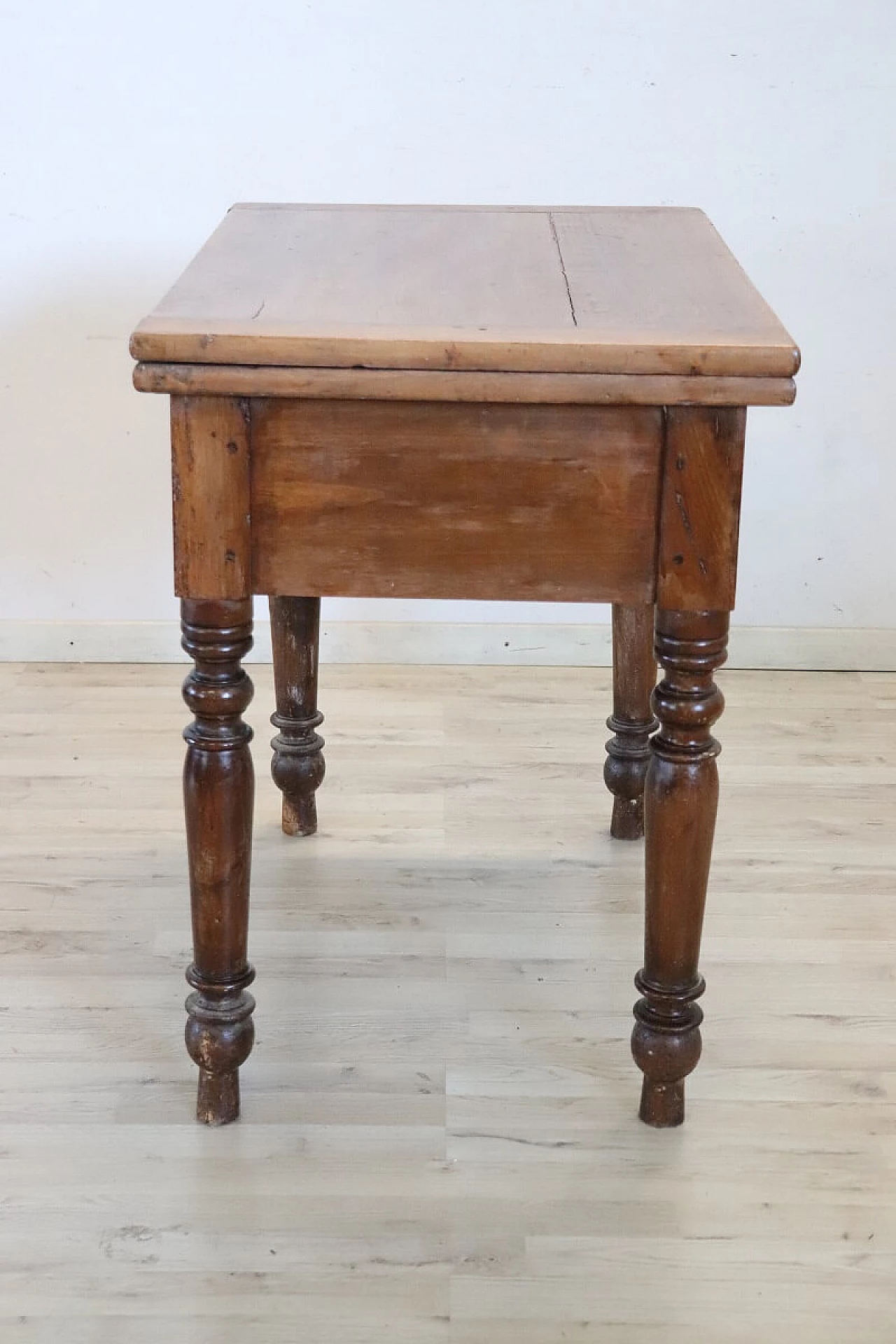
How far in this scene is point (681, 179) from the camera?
2.06 metres

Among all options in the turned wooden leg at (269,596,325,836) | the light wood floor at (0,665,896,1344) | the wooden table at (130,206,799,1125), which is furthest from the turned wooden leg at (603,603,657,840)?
the wooden table at (130,206,799,1125)

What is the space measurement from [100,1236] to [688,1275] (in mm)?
437

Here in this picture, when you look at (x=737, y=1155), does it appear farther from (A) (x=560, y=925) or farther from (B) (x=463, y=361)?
(B) (x=463, y=361)

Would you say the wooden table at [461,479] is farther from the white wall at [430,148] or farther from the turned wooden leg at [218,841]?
the white wall at [430,148]

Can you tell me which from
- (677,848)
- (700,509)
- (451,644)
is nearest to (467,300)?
(700,509)

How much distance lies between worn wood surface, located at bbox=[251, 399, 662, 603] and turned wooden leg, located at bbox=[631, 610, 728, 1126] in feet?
0.19

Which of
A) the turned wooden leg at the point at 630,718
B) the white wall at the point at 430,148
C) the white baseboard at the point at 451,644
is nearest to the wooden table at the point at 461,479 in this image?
the turned wooden leg at the point at 630,718

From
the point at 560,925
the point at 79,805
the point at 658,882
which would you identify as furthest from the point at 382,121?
the point at 658,882

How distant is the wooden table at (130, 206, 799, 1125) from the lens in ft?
3.49

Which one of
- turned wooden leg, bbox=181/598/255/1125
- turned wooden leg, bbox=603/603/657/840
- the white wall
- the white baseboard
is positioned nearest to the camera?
turned wooden leg, bbox=181/598/255/1125

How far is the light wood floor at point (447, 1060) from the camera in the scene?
1.12m

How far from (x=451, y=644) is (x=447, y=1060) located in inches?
38.2

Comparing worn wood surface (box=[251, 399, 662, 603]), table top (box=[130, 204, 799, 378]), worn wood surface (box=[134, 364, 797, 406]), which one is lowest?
worn wood surface (box=[251, 399, 662, 603])

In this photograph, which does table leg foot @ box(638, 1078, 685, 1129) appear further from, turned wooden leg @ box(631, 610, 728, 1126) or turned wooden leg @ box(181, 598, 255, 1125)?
turned wooden leg @ box(181, 598, 255, 1125)
